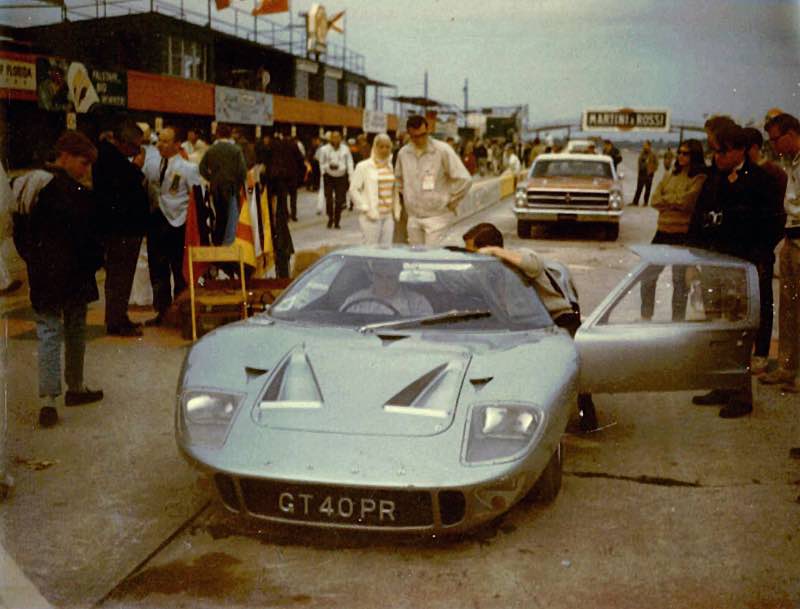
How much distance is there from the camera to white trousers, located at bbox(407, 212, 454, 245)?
805cm

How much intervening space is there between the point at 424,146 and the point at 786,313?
131 inches

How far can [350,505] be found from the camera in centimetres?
336

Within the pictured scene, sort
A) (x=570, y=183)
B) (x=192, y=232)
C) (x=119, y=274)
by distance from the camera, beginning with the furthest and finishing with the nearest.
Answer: (x=570, y=183), (x=192, y=232), (x=119, y=274)

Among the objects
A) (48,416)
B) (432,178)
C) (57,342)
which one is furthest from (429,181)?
(48,416)

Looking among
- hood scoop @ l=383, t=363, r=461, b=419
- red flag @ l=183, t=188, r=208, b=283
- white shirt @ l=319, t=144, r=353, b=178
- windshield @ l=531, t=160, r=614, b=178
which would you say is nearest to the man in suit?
hood scoop @ l=383, t=363, r=461, b=419

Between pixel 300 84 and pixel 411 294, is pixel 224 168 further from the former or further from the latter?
pixel 300 84

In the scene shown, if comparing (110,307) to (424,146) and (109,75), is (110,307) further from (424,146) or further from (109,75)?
(109,75)

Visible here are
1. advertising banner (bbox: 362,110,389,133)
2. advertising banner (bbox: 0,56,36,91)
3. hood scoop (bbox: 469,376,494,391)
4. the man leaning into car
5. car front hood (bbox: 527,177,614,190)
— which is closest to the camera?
hood scoop (bbox: 469,376,494,391)

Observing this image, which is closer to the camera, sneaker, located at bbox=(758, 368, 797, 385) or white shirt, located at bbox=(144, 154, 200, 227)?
sneaker, located at bbox=(758, 368, 797, 385)

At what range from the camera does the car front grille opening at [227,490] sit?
351cm

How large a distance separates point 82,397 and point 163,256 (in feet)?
9.53

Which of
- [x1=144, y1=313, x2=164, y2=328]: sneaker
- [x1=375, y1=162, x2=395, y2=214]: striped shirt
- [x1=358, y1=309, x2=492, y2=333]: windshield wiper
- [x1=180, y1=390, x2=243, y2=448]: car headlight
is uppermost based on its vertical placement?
[x1=375, y1=162, x2=395, y2=214]: striped shirt

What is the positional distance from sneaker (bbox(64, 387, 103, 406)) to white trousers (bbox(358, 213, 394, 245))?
3.94 m

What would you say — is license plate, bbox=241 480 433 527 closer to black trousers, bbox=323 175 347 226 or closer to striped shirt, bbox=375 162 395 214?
striped shirt, bbox=375 162 395 214
